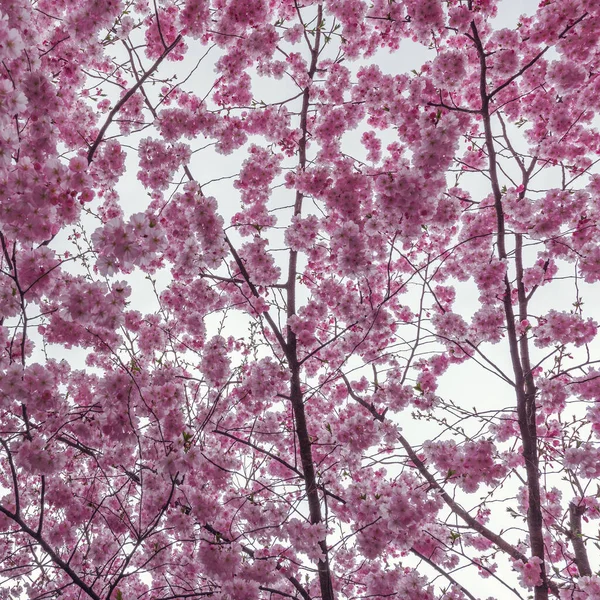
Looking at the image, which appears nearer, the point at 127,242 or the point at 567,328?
the point at 127,242

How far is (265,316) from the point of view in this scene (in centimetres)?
632

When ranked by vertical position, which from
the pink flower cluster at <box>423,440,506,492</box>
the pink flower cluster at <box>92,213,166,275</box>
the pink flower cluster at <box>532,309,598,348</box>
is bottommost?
the pink flower cluster at <box>423,440,506,492</box>

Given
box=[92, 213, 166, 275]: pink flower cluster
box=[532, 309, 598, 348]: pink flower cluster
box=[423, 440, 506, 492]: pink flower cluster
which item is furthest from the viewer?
box=[532, 309, 598, 348]: pink flower cluster

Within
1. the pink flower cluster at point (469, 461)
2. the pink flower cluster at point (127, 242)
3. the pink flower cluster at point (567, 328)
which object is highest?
the pink flower cluster at point (567, 328)

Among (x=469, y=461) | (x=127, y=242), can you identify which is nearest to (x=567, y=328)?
(x=469, y=461)

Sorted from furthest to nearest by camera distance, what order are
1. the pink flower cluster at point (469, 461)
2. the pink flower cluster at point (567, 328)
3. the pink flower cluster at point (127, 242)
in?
the pink flower cluster at point (567, 328), the pink flower cluster at point (469, 461), the pink flower cluster at point (127, 242)

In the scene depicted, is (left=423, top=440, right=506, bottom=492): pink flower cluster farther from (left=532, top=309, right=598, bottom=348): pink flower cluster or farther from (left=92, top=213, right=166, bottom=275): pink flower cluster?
(left=92, top=213, right=166, bottom=275): pink flower cluster

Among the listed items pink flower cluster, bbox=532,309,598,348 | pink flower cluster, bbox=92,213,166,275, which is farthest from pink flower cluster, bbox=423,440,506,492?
pink flower cluster, bbox=92,213,166,275

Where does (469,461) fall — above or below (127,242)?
below

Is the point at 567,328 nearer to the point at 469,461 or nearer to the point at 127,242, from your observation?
the point at 469,461

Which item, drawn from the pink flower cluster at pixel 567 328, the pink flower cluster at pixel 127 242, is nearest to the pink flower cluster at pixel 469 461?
the pink flower cluster at pixel 567 328

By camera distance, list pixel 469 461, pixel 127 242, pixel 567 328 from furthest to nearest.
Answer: pixel 567 328 → pixel 469 461 → pixel 127 242

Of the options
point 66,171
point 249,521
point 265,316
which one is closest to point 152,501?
point 249,521

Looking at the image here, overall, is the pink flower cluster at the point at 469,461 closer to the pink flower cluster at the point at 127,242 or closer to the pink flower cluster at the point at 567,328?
the pink flower cluster at the point at 567,328
